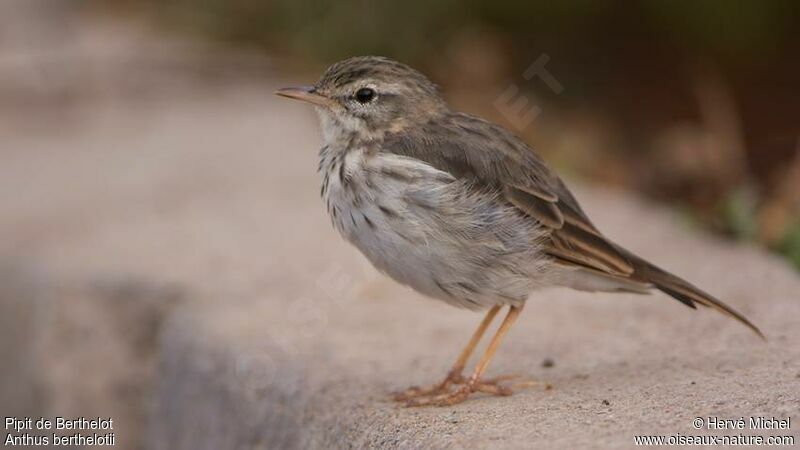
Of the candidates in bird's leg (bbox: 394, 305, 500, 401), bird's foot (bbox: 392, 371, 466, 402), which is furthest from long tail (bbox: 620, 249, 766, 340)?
bird's foot (bbox: 392, 371, 466, 402)

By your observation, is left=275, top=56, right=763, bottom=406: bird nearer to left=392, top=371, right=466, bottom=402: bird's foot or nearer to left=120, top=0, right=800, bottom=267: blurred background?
left=392, top=371, right=466, bottom=402: bird's foot

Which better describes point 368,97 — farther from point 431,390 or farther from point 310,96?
point 431,390

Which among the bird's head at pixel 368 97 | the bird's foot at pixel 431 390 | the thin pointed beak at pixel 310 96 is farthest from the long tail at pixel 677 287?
the thin pointed beak at pixel 310 96

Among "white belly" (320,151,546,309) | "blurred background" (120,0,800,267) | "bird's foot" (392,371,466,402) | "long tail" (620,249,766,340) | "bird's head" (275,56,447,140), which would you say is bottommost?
"bird's foot" (392,371,466,402)

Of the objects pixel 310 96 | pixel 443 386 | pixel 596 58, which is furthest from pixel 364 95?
pixel 596 58

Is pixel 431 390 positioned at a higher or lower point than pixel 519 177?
lower

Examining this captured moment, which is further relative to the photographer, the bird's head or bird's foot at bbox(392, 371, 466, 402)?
the bird's head

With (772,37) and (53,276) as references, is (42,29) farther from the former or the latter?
(772,37)
